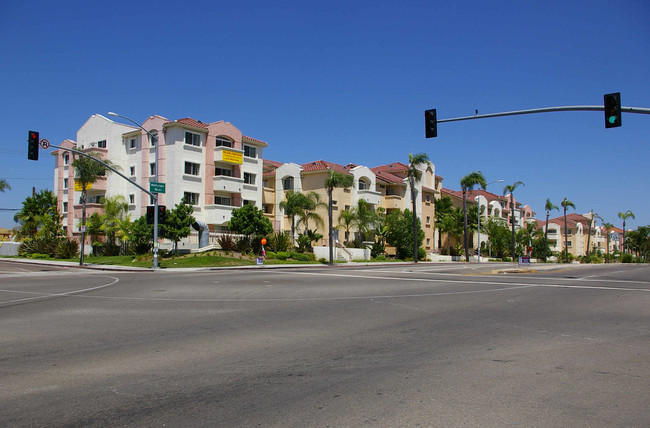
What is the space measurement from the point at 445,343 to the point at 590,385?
2789mm

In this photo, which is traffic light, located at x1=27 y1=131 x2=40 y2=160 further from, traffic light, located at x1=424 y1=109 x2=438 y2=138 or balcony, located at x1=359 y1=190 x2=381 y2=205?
balcony, located at x1=359 y1=190 x2=381 y2=205

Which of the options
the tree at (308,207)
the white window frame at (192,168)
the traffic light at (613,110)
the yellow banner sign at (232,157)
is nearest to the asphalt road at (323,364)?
the traffic light at (613,110)

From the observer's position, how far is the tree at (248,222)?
43969 millimetres

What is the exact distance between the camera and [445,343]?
8.80 meters

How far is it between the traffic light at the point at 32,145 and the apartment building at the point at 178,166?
22.7 meters

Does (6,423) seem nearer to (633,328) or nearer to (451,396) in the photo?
(451,396)

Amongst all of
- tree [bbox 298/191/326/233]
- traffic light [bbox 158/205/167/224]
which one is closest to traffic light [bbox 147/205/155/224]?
traffic light [bbox 158/205/167/224]

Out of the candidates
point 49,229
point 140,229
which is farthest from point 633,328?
point 49,229

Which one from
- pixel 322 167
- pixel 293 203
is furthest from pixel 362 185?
pixel 293 203

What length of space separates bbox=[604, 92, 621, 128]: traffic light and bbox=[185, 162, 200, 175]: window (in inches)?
1552

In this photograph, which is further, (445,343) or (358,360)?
(445,343)

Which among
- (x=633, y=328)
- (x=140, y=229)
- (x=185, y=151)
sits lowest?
(x=633, y=328)

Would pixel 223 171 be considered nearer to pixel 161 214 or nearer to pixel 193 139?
pixel 193 139

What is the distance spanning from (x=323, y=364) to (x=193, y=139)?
148ft
